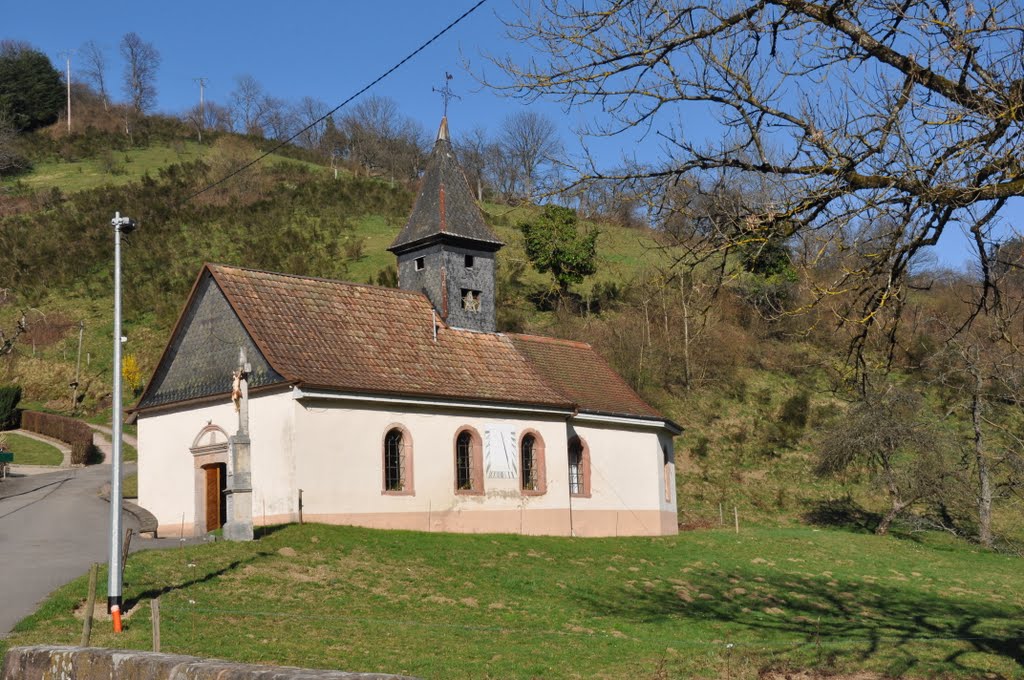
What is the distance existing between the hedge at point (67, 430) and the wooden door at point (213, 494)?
15.2 metres

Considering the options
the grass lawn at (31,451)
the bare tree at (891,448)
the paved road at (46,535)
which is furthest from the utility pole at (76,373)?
the bare tree at (891,448)

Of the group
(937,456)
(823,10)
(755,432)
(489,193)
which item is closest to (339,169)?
(489,193)

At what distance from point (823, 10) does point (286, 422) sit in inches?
734

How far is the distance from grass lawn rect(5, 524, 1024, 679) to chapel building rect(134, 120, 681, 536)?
5.67 ft

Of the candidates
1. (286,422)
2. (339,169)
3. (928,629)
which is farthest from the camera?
(339,169)

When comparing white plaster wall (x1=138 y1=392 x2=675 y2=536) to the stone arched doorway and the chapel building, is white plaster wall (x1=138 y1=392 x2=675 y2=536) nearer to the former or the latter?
the chapel building

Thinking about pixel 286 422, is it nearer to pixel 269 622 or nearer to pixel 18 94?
pixel 269 622

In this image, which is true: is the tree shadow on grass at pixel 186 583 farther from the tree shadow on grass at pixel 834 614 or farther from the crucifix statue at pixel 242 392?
the tree shadow on grass at pixel 834 614

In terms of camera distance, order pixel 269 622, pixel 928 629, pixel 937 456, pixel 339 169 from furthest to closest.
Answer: pixel 339 169 < pixel 937 456 < pixel 928 629 < pixel 269 622

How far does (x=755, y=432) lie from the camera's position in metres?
48.3

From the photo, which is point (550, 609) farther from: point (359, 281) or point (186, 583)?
point (359, 281)

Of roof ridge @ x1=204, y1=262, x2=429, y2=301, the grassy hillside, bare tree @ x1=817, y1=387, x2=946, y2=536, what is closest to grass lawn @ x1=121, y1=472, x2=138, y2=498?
roof ridge @ x1=204, y1=262, x2=429, y2=301

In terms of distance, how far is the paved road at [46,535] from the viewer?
17344mm

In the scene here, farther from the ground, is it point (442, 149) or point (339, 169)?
point (339, 169)
